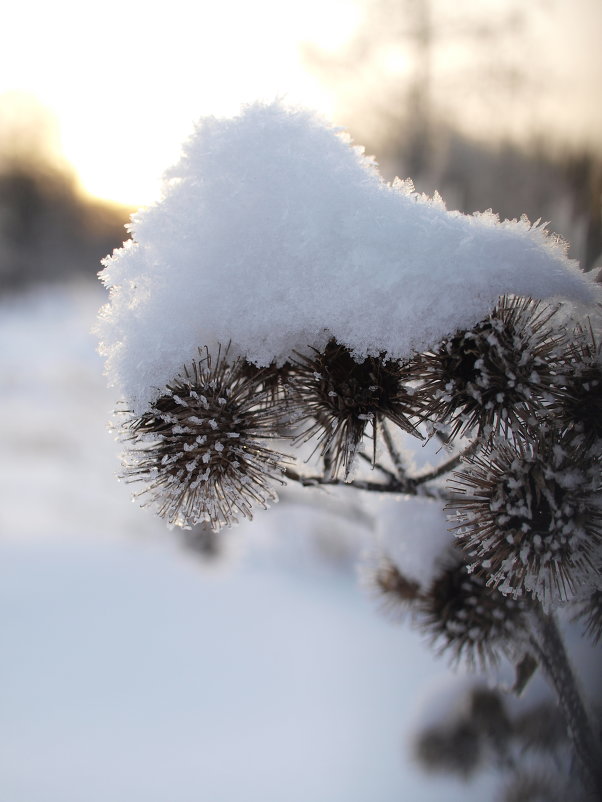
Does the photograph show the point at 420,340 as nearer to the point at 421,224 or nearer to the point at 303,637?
the point at 421,224

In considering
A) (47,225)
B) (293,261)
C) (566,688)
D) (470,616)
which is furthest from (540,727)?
(47,225)

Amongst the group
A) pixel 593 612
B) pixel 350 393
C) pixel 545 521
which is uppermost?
pixel 350 393

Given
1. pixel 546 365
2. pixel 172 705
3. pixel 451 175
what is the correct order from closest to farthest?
pixel 546 365 → pixel 172 705 → pixel 451 175

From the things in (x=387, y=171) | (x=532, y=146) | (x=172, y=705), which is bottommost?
(x=172, y=705)

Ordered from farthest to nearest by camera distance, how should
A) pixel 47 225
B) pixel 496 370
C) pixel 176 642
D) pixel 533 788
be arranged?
pixel 47 225 → pixel 176 642 → pixel 533 788 → pixel 496 370

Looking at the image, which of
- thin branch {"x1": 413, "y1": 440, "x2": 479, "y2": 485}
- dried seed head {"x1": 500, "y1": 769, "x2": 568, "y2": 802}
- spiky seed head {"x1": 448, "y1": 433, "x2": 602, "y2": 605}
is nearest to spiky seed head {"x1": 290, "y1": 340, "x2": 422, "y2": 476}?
spiky seed head {"x1": 448, "y1": 433, "x2": 602, "y2": 605}

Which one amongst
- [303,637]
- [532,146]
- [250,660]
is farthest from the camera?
[532,146]

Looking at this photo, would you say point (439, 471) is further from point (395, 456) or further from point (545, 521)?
point (545, 521)

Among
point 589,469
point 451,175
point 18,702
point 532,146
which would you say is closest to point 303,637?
point 18,702
